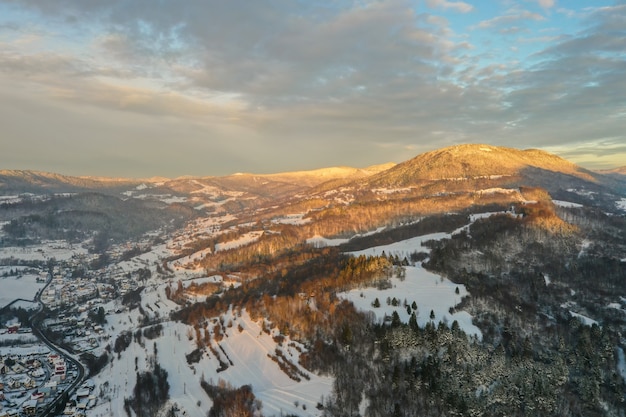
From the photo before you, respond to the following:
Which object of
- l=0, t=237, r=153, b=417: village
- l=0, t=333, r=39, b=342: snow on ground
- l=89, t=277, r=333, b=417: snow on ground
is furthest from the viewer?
l=0, t=333, r=39, b=342: snow on ground

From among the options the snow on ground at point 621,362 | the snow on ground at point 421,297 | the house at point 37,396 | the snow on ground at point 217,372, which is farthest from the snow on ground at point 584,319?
the house at point 37,396

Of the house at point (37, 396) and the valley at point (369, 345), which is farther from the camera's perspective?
the house at point (37, 396)

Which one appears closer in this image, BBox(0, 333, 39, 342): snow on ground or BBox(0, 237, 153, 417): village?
BBox(0, 237, 153, 417): village

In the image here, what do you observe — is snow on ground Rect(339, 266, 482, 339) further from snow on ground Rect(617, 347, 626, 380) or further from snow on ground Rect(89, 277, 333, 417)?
snow on ground Rect(617, 347, 626, 380)

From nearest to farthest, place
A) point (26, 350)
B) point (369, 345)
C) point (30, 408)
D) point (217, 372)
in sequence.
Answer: point (369, 345)
point (30, 408)
point (217, 372)
point (26, 350)

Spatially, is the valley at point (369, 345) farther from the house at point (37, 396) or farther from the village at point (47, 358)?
the village at point (47, 358)

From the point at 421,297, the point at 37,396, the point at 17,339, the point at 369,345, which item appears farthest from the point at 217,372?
the point at 17,339

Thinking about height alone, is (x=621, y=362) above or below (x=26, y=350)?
above

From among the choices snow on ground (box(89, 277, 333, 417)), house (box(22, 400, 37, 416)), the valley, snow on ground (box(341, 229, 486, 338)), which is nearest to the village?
house (box(22, 400, 37, 416))

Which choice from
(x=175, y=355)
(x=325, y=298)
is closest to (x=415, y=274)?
(x=325, y=298)

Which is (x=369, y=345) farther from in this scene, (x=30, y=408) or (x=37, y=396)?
(x=37, y=396)

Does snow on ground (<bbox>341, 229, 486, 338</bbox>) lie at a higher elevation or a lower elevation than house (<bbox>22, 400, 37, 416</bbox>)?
higher
